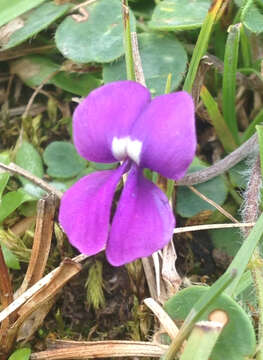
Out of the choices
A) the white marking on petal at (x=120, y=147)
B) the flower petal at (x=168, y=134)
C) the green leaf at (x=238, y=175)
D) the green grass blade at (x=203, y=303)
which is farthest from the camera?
the green leaf at (x=238, y=175)

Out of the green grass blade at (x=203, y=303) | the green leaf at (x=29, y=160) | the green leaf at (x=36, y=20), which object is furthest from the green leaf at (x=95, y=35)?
the green grass blade at (x=203, y=303)

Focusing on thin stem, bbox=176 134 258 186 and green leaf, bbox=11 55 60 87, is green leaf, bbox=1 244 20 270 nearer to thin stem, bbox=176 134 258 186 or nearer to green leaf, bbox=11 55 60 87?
thin stem, bbox=176 134 258 186

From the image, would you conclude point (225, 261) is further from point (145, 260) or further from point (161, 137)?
point (161, 137)

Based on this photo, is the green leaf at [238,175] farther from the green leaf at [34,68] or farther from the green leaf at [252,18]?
the green leaf at [34,68]

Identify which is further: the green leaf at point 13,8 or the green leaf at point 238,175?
the green leaf at point 13,8

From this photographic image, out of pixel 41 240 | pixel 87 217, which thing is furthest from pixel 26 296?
pixel 87 217

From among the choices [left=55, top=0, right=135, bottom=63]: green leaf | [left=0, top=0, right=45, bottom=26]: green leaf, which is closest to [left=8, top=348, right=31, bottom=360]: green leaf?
[left=55, top=0, right=135, bottom=63]: green leaf
